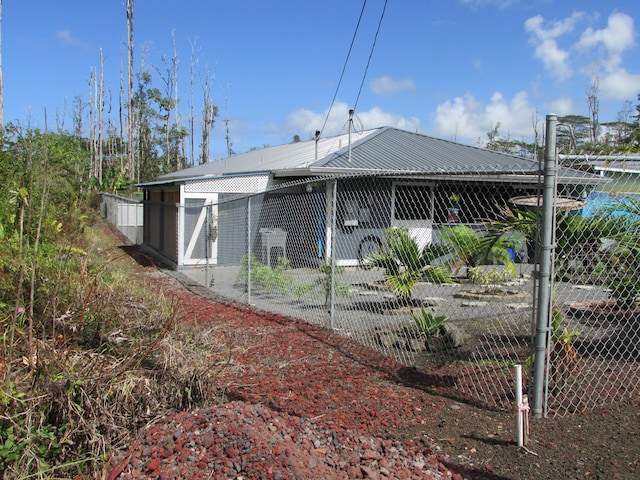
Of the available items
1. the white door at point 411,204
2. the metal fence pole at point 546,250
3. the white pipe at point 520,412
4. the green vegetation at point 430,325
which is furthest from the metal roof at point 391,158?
the white pipe at point 520,412

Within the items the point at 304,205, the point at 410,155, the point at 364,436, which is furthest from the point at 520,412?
the point at 410,155

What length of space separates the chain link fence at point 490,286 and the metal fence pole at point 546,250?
1 centimetres

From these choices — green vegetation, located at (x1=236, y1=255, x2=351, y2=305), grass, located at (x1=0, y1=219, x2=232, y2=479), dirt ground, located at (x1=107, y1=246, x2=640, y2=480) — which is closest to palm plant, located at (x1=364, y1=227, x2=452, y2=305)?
green vegetation, located at (x1=236, y1=255, x2=351, y2=305)

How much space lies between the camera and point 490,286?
32.8 ft

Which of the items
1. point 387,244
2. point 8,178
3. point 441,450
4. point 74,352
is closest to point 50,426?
point 74,352

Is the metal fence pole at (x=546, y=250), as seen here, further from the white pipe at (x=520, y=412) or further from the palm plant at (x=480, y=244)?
the palm plant at (x=480, y=244)

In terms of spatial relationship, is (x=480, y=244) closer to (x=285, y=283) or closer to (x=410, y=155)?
(x=285, y=283)

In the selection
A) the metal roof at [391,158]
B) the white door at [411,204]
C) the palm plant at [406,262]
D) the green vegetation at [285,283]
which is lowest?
the green vegetation at [285,283]

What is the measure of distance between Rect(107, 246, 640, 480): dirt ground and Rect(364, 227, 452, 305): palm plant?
7.70ft

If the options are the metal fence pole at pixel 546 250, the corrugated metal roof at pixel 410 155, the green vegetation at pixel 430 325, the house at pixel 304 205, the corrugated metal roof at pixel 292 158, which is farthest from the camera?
the corrugated metal roof at pixel 292 158

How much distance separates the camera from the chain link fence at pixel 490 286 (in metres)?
4.40

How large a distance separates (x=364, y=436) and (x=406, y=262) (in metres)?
4.04

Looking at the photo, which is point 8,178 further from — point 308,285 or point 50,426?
point 50,426

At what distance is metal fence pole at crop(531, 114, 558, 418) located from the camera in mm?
3842
